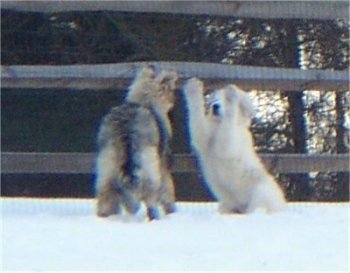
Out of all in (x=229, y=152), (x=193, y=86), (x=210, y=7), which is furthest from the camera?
(x=210, y=7)

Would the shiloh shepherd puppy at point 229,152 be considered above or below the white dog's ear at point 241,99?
below

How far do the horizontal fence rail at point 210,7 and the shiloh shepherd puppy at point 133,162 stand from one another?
2.90ft

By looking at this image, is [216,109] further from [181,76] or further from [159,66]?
[159,66]

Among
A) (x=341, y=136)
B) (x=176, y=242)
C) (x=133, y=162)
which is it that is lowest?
(x=176, y=242)

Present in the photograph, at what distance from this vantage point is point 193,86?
28.7 feet

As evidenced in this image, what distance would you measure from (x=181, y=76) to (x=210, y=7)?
46 centimetres

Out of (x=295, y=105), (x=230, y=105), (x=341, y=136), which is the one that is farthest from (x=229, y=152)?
(x=341, y=136)

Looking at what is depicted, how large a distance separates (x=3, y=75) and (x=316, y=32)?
7504 millimetres

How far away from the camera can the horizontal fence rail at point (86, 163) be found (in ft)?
29.1

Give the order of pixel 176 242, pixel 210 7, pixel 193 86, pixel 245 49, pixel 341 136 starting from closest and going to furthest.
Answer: pixel 176 242, pixel 193 86, pixel 210 7, pixel 245 49, pixel 341 136

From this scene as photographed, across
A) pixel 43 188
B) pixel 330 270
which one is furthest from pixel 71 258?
pixel 43 188

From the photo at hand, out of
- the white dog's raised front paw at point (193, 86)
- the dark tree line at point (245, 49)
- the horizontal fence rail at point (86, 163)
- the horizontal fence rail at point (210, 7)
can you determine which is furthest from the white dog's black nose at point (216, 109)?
the dark tree line at point (245, 49)

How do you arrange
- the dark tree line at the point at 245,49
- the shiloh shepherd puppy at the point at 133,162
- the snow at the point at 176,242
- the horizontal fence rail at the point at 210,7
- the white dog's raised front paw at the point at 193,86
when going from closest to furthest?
the snow at the point at 176,242
the shiloh shepherd puppy at the point at 133,162
the white dog's raised front paw at the point at 193,86
the horizontal fence rail at the point at 210,7
the dark tree line at the point at 245,49

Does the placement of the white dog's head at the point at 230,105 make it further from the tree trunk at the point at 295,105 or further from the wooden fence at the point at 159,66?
the tree trunk at the point at 295,105
